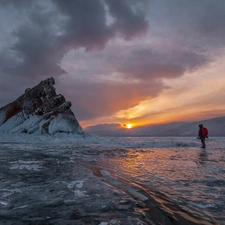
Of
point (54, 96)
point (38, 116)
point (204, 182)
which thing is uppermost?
point (54, 96)

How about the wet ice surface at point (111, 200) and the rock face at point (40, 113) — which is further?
the rock face at point (40, 113)

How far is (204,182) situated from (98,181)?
2.76 m

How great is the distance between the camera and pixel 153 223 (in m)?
2.68

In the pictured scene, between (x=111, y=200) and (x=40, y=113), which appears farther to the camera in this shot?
(x=40, y=113)

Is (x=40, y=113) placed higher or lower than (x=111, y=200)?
higher

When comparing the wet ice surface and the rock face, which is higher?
the rock face

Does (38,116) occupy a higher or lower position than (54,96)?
lower

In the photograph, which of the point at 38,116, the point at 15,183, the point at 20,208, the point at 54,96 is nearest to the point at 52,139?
the point at 38,116

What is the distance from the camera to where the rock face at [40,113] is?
86.1ft

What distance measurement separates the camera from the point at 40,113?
90.3ft

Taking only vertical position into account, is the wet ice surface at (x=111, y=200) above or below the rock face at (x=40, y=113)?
below

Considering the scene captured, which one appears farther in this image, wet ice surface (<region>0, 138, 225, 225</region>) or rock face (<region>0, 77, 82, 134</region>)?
rock face (<region>0, 77, 82, 134</region>)

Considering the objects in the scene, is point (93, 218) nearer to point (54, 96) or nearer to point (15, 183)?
point (15, 183)

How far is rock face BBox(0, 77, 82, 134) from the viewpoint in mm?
26250
